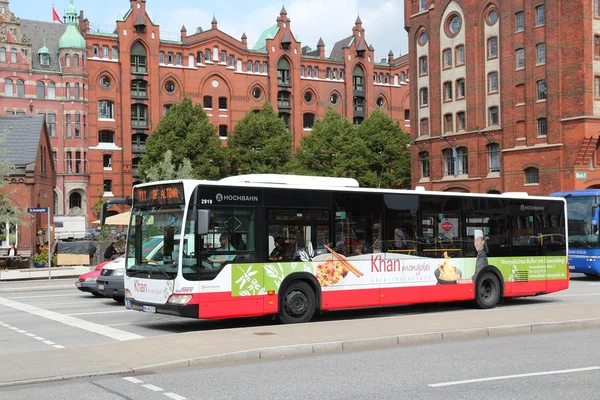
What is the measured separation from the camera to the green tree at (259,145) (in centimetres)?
6938

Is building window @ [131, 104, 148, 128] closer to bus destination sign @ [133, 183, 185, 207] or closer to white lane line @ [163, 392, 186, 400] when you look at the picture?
bus destination sign @ [133, 183, 185, 207]

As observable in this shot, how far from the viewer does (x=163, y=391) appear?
868 centimetres

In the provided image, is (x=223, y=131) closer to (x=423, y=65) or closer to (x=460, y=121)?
(x=423, y=65)

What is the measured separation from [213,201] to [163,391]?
5446mm

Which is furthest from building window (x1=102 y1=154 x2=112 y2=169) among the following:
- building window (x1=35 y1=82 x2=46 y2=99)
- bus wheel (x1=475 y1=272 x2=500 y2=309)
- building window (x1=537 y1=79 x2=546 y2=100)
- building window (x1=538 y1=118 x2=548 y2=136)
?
bus wheel (x1=475 y1=272 x2=500 y2=309)

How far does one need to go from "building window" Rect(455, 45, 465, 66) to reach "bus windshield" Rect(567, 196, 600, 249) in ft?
98.8

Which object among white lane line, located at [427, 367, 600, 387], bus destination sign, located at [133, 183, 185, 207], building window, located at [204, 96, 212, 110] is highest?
building window, located at [204, 96, 212, 110]

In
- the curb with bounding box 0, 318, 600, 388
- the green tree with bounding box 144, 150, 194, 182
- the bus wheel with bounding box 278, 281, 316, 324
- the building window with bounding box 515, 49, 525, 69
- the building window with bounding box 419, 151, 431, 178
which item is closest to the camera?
the curb with bounding box 0, 318, 600, 388

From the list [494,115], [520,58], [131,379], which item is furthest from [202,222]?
[494,115]

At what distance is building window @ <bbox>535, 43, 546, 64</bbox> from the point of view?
49.3 m

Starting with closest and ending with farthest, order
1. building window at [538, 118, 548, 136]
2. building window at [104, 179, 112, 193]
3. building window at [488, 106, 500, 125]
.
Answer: building window at [538, 118, 548, 136] < building window at [488, 106, 500, 125] < building window at [104, 179, 112, 193]

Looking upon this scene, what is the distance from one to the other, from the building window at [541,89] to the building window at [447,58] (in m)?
8.66

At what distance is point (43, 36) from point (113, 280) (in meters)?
65.8

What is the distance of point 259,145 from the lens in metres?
70.6
